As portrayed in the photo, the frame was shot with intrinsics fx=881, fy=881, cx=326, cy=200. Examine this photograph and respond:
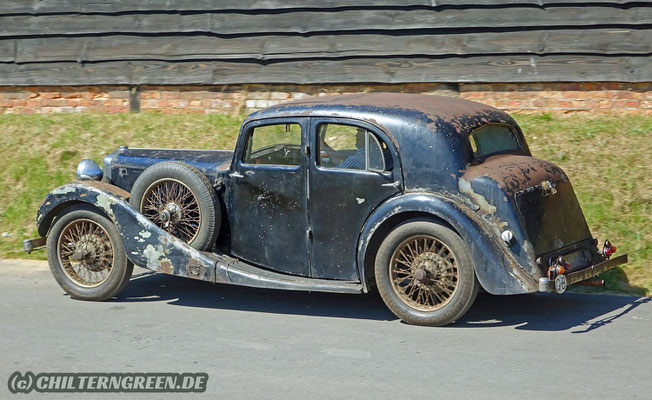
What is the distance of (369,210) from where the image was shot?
22.1 ft

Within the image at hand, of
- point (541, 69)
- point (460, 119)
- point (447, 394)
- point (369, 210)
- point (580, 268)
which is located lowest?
point (447, 394)

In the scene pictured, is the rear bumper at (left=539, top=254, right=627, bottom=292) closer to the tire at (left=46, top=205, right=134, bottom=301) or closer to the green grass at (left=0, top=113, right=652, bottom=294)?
the green grass at (left=0, top=113, right=652, bottom=294)

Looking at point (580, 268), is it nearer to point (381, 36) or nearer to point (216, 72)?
point (381, 36)

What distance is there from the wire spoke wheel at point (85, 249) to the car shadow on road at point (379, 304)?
36 centimetres

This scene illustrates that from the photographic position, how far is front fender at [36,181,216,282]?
23.2ft

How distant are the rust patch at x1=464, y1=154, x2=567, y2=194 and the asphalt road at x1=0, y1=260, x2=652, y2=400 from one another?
1075mm

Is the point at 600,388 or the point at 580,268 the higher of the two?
the point at 580,268

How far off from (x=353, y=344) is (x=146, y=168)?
8.63 ft

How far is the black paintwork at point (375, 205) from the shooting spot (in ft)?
20.9

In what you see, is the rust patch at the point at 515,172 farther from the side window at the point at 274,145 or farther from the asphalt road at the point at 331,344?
the side window at the point at 274,145

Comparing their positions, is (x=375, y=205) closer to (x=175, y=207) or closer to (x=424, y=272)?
(x=424, y=272)

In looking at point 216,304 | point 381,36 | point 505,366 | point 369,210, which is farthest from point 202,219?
point 381,36

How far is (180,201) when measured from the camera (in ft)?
24.0

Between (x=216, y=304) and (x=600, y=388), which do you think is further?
(x=216, y=304)
